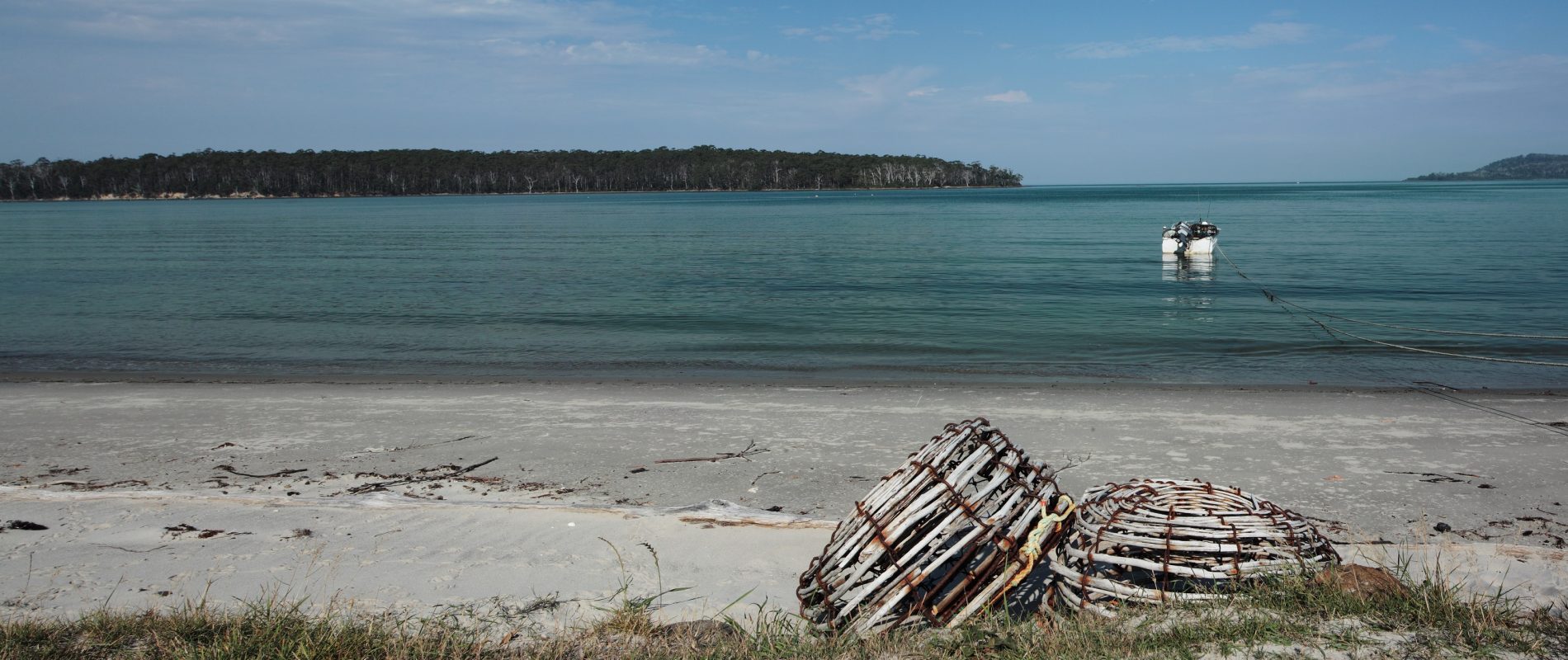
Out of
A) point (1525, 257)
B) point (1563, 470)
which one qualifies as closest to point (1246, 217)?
point (1525, 257)

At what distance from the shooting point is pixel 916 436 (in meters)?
9.15

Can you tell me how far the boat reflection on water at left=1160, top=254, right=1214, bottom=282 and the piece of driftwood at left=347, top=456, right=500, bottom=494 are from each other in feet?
72.0

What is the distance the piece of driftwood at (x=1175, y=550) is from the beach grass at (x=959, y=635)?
0.11 m

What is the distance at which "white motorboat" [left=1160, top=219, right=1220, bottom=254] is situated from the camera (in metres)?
31.4

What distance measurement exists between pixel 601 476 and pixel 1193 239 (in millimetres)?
28446

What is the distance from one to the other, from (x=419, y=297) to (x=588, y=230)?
105 ft

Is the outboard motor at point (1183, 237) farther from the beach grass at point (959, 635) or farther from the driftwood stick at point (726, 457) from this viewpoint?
the beach grass at point (959, 635)

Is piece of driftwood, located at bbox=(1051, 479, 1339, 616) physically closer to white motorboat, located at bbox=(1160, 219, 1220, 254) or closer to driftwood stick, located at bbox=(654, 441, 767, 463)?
driftwood stick, located at bbox=(654, 441, 767, 463)

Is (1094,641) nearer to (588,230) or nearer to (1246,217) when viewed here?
(588,230)

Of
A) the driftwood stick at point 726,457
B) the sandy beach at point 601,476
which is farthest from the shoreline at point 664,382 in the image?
the driftwood stick at point 726,457

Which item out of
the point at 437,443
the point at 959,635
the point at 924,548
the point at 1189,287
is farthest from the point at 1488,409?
the point at 1189,287

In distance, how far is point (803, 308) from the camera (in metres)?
20.4

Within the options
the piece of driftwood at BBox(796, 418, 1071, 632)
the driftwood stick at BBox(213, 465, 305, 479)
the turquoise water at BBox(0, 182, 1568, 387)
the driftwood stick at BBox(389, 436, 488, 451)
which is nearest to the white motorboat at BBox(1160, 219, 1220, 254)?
the turquoise water at BBox(0, 182, 1568, 387)

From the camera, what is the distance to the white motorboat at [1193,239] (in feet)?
103
